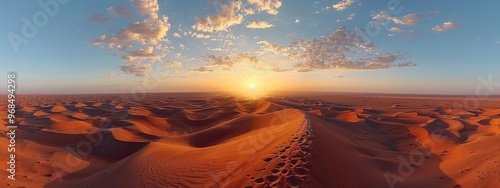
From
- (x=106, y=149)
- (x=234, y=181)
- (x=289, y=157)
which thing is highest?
(x=289, y=157)

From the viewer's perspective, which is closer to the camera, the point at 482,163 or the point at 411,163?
the point at 482,163

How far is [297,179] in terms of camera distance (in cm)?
884

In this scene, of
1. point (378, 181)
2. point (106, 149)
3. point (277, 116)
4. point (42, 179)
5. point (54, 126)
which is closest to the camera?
point (378, 181)

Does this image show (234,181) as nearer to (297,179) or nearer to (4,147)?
(297,179)

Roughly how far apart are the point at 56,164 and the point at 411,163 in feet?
66.6

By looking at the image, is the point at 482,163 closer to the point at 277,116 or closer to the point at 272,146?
the point at 272,146

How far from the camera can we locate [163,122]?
1329 inches

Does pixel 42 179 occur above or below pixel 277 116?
below

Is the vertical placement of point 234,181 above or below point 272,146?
below

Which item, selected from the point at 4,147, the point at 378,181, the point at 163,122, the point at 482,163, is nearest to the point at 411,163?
the point at 482,163

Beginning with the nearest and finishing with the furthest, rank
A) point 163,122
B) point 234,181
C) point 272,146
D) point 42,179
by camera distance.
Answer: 1. point 234,181
2. point 272,146
3. point 42,179
4. point 163,122

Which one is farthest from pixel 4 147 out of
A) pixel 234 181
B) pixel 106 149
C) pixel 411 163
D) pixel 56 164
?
pixel 411 163

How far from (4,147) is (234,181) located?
1679 cm

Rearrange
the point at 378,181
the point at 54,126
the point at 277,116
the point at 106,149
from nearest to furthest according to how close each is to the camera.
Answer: the point at 378,181 → the point at 106,149 → the point at 277,116 → the point at 54,126
